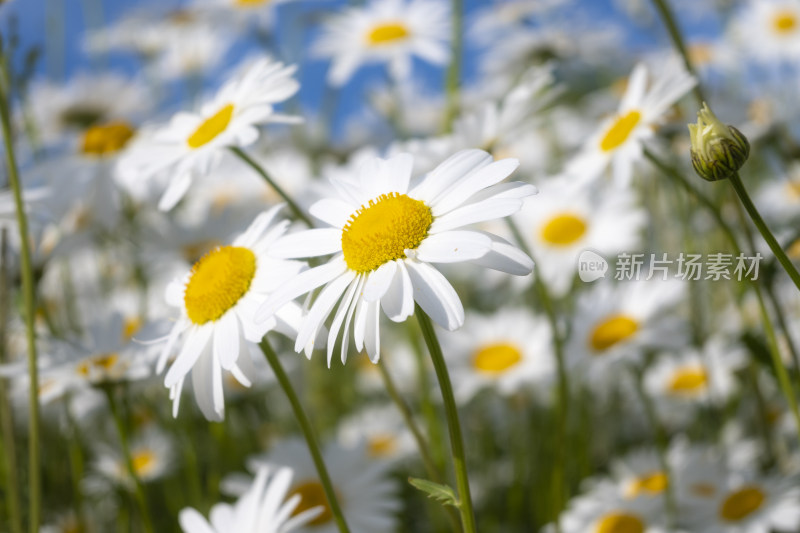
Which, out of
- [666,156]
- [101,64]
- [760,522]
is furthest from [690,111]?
[101,64]

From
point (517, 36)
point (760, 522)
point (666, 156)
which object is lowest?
point (760, 522)

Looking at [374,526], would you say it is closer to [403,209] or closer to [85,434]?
[403,209]

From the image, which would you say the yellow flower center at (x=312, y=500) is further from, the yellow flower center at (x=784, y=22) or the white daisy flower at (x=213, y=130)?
the yellow flower center at (x=784, y=22)

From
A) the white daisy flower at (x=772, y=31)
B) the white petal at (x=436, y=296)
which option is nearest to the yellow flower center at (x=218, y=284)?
the white petal at (x=436, y=296)

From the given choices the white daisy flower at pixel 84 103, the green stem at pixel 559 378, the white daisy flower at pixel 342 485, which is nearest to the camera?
the green stem at pixel 559 378

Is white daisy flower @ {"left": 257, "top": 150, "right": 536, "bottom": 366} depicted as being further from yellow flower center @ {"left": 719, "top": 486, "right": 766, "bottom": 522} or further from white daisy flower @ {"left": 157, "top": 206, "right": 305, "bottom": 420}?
yellow flower center @ {"left": 719, "top": 486, "right": 766, "bottom": 522}

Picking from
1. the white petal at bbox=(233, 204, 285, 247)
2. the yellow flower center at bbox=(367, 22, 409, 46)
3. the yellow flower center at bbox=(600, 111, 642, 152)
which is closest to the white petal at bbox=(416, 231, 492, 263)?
the white petal at bbox=(233, 204, 285, 247)
